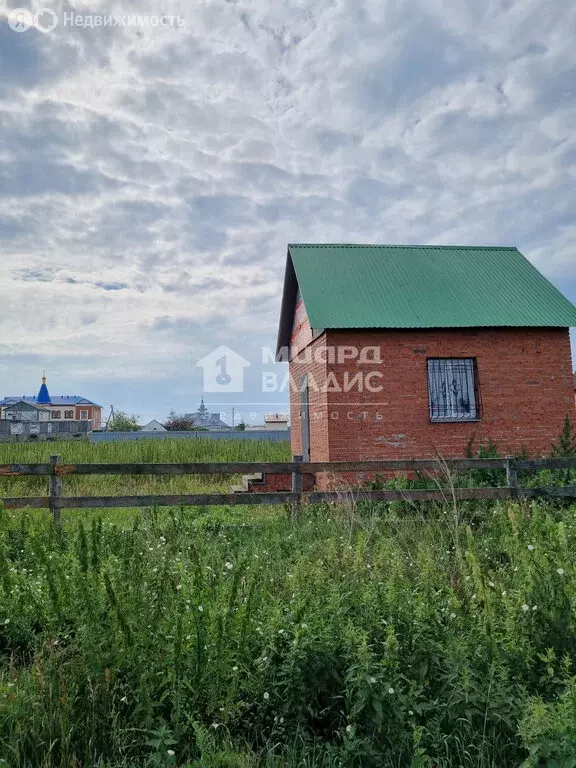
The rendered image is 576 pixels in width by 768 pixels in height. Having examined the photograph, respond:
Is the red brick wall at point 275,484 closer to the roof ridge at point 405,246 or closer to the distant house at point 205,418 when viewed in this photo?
the roof ridge at point 405,246

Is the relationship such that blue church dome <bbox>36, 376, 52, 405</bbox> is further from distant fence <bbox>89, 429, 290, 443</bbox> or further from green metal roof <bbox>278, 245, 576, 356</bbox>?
green metal roof <bbox>278, 245, 576, 356</bbox>

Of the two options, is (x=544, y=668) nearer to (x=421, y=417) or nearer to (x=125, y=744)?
(x=125, y=744)

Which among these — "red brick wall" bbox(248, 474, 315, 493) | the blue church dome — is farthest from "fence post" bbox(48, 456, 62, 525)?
the blue church dome

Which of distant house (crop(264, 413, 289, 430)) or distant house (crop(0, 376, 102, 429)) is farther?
distant house (crop(0, 376, 102, 429))

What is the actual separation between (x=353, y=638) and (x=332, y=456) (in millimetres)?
8747

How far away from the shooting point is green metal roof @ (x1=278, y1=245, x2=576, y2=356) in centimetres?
1231

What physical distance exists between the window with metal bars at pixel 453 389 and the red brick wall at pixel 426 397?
0.17 meters

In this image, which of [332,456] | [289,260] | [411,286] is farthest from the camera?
[289,260]

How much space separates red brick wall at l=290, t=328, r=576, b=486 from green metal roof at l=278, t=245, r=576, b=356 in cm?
32

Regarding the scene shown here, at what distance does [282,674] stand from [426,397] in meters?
9.72

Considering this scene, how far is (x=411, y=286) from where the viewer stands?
13.4m

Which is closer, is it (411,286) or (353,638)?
(353,638)

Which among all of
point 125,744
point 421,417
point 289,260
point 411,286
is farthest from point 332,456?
point 125,744

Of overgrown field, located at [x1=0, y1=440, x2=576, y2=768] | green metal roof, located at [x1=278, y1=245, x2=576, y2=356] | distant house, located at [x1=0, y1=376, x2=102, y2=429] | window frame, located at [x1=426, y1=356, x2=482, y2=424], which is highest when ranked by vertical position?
distant house, located at [x1=0, y1=376, x2=102, y2=429]
